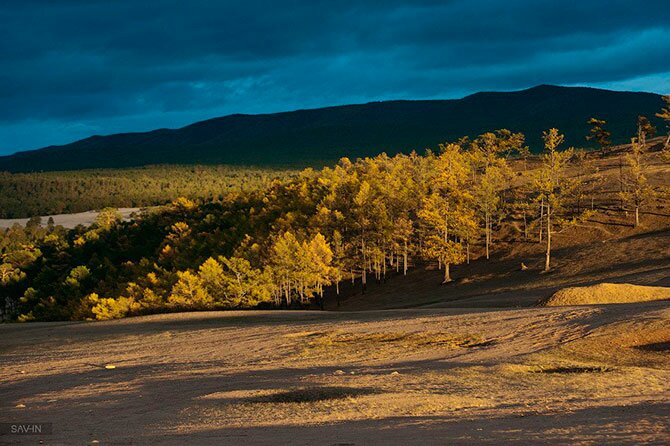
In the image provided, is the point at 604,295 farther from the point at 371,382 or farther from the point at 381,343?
the point at 371,382

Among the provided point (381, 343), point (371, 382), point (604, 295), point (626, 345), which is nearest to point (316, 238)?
point (604, 295)

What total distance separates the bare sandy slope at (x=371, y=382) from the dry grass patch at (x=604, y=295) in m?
3.79

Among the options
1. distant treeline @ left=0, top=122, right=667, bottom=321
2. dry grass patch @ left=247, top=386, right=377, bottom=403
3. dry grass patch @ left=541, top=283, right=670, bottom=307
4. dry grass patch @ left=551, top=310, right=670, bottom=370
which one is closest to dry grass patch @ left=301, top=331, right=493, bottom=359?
dry grass patch @ left=551, top=310, right=670, bottom=370

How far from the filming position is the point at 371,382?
1891cm

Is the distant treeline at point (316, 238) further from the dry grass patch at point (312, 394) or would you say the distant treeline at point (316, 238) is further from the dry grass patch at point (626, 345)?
the dry grass patch at point (312, 394)

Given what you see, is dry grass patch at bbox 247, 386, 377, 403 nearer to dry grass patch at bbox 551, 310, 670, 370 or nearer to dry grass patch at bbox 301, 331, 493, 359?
dry grass patch at bbox 301, 331, 493, 359

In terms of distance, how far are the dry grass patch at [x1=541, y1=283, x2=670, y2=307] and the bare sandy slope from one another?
3.79 metres

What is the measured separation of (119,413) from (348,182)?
8077 cm

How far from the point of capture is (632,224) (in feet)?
249

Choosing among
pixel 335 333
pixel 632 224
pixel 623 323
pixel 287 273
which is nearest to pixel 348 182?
pixel 287 273

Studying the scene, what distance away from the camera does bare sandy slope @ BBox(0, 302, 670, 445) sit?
1367cm

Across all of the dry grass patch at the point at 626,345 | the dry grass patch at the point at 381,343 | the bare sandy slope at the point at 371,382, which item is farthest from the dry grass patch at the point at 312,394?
the dry grass patch at the point at 626,345

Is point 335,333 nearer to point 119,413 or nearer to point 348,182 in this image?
point 119,413

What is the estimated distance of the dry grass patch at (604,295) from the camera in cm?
3431
